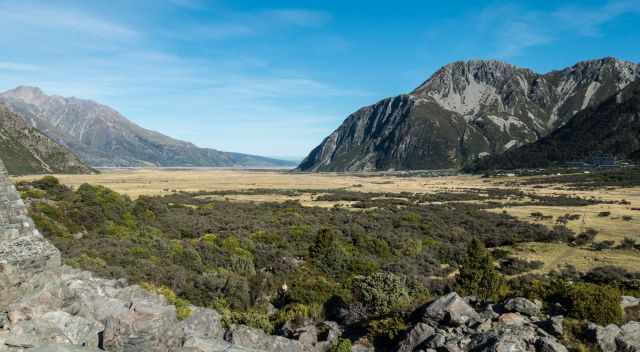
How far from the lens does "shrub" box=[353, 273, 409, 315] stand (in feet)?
50.6

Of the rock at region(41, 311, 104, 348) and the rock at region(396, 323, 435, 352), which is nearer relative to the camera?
the rock at region(41, 311, 104, 348)

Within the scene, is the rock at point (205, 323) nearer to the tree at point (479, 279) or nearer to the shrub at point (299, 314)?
the shrub at point (299, 314)

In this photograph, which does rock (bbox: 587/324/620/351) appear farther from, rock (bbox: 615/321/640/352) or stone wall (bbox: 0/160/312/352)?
stone wall (bbox: 0/160/312/352)

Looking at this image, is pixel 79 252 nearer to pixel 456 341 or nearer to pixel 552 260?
pixel 456 341

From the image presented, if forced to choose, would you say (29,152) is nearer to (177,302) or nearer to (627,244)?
(177,302)

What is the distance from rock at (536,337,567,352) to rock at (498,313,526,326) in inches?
56.3

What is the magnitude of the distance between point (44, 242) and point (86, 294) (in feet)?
6.24

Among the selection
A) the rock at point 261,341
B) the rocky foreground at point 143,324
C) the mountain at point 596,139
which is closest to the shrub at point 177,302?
the rocky foreground at point 143,324

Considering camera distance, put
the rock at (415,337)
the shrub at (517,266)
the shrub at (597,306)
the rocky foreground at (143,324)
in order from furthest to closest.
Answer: the shrub at (517,266) < the shrub at (597,306) < the rock at (415,337) < the rocky foreground at (143,324)

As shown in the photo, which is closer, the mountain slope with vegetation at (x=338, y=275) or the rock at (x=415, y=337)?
the rock at (x=415, y=337)

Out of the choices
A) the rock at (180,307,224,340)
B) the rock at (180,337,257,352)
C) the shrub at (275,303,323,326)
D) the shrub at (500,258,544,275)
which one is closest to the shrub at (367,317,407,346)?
the shrub at (275,303,323,326)

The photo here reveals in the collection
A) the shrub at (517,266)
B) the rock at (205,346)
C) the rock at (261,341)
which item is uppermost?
the rock at (205,346)

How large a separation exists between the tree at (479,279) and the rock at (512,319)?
828cm

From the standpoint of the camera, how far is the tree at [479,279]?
790 inches
